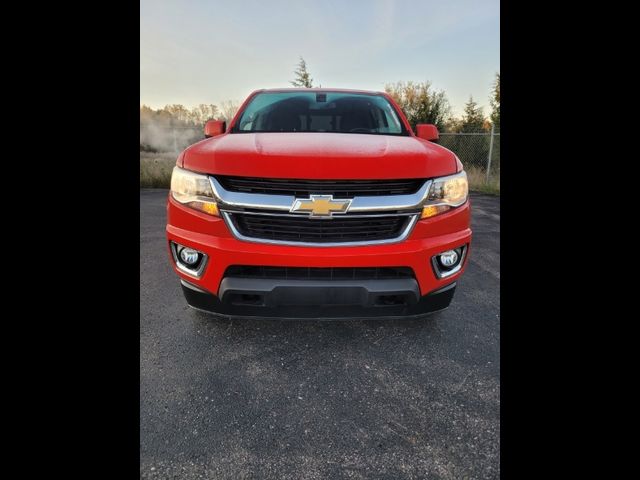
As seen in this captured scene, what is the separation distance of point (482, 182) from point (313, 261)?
32.4ft

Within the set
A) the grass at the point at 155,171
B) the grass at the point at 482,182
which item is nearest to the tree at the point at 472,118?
the grass at the point at 482,182

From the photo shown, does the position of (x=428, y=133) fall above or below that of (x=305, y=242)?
above

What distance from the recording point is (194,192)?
179 cm

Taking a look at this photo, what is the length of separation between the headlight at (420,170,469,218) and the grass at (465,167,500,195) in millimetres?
7872

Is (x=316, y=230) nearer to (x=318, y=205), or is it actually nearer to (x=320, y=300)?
(x=318, y=205)

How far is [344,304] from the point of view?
1698 millimetres

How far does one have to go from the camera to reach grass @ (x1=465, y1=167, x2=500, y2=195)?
9.05 metres

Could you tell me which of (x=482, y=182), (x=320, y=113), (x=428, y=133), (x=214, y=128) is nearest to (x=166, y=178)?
(x=214, y=128)

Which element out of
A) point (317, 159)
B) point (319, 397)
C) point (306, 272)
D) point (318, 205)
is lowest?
point (319, 397)

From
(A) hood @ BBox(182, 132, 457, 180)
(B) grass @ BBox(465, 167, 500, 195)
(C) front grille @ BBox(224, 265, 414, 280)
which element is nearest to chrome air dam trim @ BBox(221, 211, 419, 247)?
(C) front grille @ BBox(224, 265, 414, 280)

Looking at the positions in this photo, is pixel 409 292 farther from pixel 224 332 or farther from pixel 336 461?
pixel 224 332

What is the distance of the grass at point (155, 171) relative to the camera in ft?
31.4
